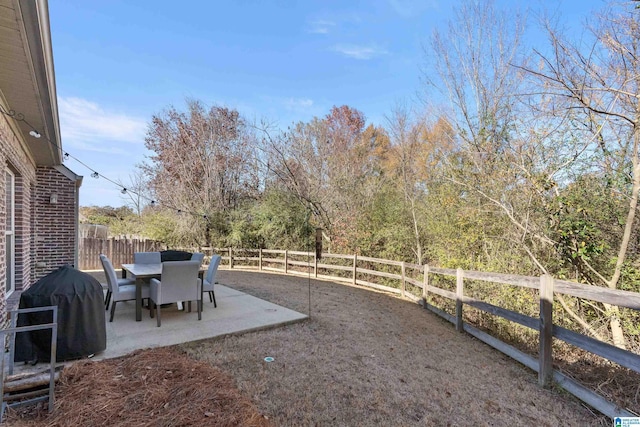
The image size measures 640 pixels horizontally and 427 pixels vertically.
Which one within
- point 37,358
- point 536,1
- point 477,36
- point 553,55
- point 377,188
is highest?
point 477,36

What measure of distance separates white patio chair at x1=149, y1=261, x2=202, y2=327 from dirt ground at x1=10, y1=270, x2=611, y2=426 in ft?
3.21

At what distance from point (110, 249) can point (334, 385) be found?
40.8ft

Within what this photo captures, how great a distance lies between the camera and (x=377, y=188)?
10.2 m

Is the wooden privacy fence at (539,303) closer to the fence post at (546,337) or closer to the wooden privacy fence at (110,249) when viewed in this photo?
the fence post at (546,337)

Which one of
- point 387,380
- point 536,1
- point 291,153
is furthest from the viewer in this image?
point 291,153

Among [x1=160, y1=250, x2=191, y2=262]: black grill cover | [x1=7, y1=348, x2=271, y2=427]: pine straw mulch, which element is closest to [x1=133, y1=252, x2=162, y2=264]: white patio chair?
[x1=160, y1=250, x2=191, y2=262]: black grill cover

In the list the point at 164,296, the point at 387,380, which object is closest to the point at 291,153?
the point at 164,296

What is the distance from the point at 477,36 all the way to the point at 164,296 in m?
7.77

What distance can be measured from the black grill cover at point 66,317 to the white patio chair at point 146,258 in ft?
11.3

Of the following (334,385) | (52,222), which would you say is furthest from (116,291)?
(52,222)

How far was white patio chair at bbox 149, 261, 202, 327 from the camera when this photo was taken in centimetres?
434

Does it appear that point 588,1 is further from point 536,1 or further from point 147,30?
point 147,30

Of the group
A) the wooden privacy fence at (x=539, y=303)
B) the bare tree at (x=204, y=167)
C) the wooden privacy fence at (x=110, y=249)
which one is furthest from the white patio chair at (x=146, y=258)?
the wooden privacy fence at (x=110, y=249)

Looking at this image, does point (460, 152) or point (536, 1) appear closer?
point (536, 1)
